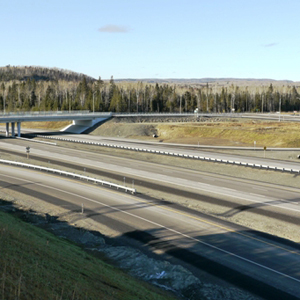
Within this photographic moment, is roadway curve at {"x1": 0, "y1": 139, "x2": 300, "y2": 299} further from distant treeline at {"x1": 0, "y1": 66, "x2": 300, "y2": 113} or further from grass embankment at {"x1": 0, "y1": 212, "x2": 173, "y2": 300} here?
distant treeline at {"x1": 0, "y1": 66, "x2": 300, "y2": 113}

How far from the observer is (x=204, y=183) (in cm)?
4397

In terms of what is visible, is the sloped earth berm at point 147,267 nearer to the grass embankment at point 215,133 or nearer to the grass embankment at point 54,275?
the grass embankment at point 54,275

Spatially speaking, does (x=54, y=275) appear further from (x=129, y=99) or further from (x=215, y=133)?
(x=129, y=99)

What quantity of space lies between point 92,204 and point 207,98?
138106mm

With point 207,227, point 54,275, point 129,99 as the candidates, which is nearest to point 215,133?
point 129,99

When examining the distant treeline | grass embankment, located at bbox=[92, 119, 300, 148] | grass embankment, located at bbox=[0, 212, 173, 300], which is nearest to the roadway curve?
grass embankment, located at bbox=[0, 212, 173, 300]

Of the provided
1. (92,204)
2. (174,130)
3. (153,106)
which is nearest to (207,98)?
(153,106)

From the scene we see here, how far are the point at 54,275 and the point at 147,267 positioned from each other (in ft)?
22.0

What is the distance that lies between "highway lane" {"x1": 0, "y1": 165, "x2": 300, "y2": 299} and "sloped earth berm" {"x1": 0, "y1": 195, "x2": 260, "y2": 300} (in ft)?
4.45

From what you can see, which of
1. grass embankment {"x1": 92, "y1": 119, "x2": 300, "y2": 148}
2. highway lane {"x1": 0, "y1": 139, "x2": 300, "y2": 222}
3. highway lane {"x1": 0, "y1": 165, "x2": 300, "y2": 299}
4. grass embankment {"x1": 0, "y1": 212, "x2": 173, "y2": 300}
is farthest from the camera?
grass embankment {"x1": 92, "y1": 119, "x2": 300, "y2": 148}

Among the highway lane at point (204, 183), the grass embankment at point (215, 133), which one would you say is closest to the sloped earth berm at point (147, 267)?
the highway lane at point (204, 183)

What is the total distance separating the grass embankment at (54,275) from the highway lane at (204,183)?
1733cm

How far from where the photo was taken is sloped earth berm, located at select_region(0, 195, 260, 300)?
701 inches

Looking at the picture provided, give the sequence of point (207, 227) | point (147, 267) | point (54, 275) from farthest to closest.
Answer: point (207, 227) → point (147, 267) → point (54, 275)
